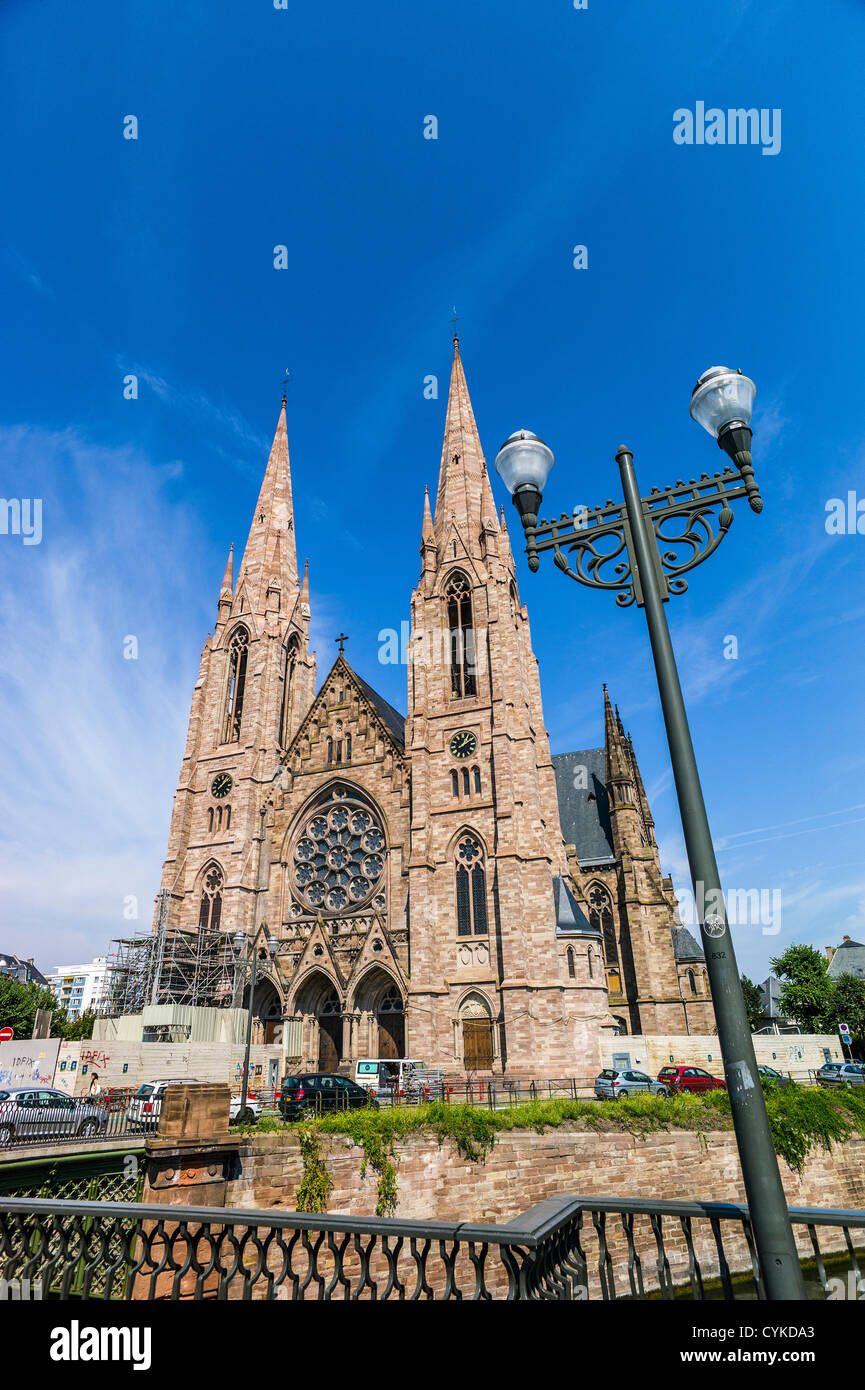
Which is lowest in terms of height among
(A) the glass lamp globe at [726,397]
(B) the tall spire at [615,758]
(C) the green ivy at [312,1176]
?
(C) the green ivy at [312,1176]

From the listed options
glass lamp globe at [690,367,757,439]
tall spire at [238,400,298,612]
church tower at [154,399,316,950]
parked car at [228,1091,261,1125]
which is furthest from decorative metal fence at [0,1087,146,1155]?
tall spire at [238,400,298,612]

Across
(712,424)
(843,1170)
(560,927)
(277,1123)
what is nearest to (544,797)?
(560,927)

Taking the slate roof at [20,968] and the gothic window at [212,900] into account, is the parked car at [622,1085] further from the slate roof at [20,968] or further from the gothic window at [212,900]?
the slate roof at [20,968]

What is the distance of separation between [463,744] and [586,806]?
1419 centimetres

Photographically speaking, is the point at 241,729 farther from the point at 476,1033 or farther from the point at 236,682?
the point at 476,1033

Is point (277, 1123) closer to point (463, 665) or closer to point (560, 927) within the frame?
point (560, 927)

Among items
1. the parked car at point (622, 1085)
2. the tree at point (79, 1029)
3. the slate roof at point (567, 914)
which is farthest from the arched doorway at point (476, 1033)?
the tree at point (79, 1029)

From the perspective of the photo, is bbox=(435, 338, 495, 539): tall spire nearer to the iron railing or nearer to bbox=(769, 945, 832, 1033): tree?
the iron railing

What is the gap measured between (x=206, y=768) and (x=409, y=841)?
13.1 metres

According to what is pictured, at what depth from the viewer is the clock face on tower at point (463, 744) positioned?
34.0 metres

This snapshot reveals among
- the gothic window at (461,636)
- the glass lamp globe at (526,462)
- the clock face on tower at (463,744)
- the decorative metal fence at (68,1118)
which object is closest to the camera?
the glass lamp globe at (526,462)

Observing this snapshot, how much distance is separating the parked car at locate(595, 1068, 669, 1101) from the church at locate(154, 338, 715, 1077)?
1448 mm

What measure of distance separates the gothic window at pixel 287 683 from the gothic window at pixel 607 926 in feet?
62.4
